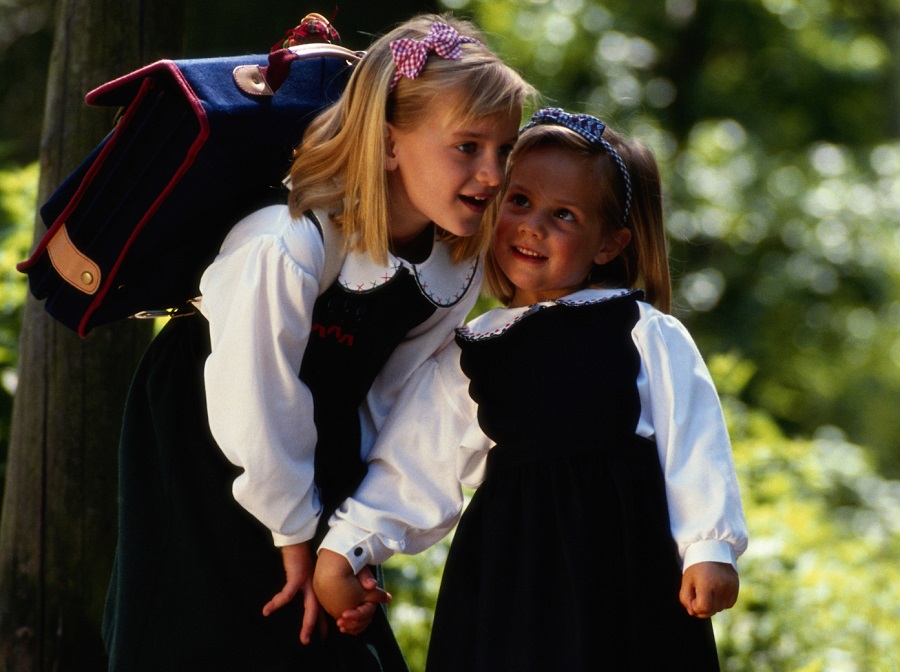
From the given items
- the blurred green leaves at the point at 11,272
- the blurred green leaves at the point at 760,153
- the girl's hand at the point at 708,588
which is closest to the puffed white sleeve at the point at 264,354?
the girl's hand at the point at 708,588

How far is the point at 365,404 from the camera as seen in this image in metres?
2.63

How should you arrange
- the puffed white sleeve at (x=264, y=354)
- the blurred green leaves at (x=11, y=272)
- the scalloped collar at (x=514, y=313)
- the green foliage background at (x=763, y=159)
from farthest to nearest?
the green foliage background at (x=763, y=159) → the blurred green leaves at (x=11, y=272) → the scalloped collar at (x=514, y=313) → the puffed white sleeve at (x=264, y=354)

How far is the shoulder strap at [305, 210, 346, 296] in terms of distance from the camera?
229cm

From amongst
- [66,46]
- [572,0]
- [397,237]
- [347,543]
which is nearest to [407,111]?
[397,237]

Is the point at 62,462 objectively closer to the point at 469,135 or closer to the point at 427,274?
the point at 427,274

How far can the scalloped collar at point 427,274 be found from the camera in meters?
2.35

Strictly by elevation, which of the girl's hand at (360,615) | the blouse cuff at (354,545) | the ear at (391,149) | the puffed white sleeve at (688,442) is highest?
the ear at (391,149)

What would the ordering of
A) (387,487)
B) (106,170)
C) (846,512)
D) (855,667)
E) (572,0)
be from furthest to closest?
(572,0)
(846,512)
(855,667)
(387,487)
(106,170)

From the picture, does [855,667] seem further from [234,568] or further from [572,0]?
[572,0]

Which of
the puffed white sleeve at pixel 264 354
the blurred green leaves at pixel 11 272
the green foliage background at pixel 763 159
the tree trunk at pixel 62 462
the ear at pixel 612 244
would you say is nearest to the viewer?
the puffed white sleeve at pixel 264 354

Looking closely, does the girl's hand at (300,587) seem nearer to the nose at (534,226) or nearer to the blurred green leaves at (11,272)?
the nose at (534,226)

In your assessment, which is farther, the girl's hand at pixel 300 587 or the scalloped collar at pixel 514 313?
the scalloped collar at pixel 514 313

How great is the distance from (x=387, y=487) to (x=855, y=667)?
2.44 meters

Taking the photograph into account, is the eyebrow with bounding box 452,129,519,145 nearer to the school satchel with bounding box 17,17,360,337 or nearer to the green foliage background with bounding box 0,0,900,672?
the school satchel with bounding box 17,17,360,337
